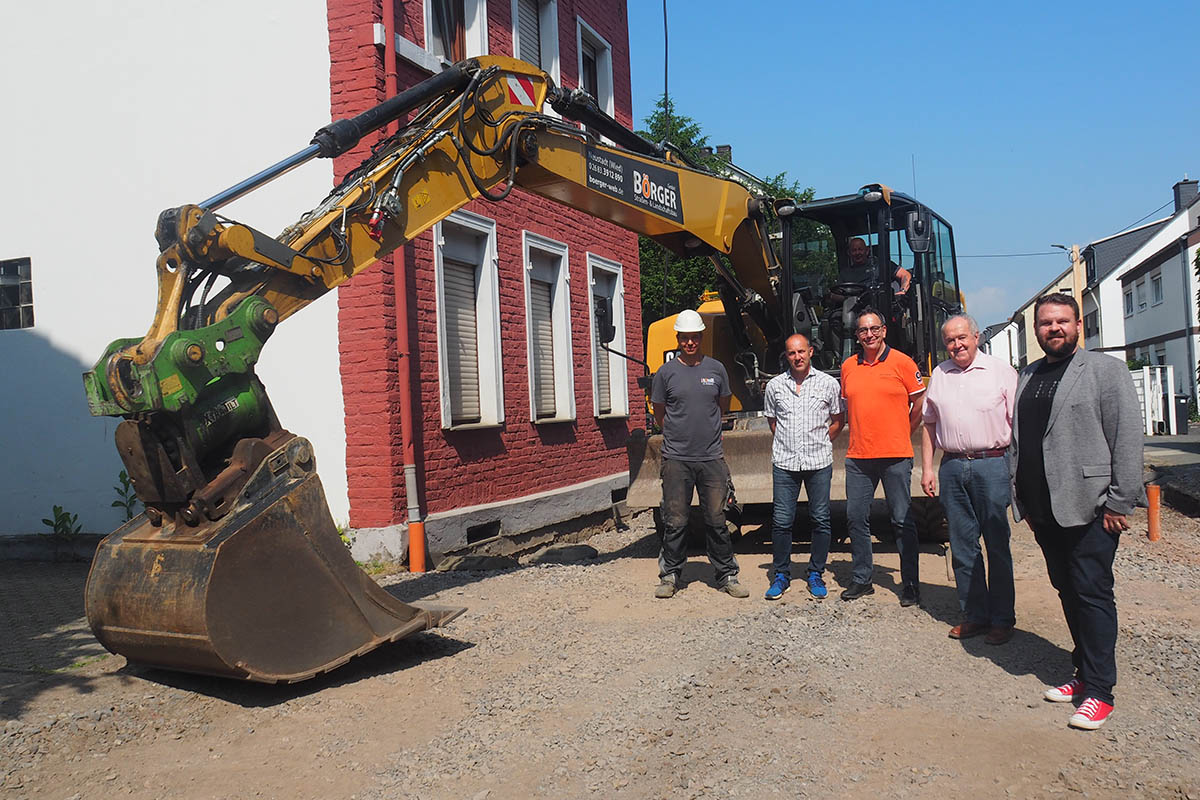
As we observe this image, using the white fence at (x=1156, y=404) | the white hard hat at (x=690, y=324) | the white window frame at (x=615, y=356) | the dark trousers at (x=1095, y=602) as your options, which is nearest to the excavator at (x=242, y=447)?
the white hard hat at (x=690, y=324)

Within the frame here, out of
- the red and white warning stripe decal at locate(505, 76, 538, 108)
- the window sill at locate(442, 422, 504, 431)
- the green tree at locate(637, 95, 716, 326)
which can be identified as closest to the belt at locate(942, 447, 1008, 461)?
the red and white warning stripe decal at locate(505, 76, 538, 108)

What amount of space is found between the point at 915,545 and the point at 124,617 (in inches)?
191

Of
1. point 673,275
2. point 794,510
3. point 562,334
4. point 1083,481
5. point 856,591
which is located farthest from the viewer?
point 673,275

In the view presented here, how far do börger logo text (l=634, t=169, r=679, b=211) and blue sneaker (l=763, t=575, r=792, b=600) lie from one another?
10.2 feet

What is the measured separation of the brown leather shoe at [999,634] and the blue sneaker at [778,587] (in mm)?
1633

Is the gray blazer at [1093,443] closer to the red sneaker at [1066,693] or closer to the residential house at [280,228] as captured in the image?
the red sneaker at [1066,693]

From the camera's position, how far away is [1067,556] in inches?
183

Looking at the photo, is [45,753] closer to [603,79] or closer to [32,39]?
[32,39]

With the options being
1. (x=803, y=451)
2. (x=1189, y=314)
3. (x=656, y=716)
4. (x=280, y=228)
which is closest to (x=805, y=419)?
(x=803, y=451)

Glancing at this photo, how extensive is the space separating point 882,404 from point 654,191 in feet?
8.57

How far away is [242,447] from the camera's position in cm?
513

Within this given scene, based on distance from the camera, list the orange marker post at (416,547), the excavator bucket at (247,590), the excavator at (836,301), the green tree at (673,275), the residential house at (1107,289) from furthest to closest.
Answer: the residential house at (1107,289), the green tree at (673,275), the orange marker post at (416,547), the excavator at (836,301), the excavator bucket at (247,590)

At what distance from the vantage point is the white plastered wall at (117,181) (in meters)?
9.54

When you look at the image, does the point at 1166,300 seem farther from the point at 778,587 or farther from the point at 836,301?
the point at 778,587
